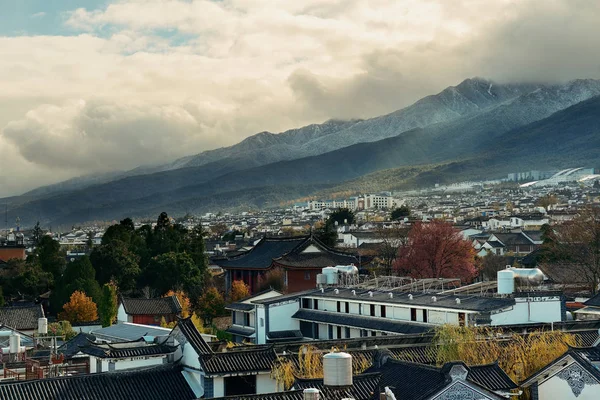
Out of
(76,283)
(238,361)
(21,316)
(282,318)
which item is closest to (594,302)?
(282,318)

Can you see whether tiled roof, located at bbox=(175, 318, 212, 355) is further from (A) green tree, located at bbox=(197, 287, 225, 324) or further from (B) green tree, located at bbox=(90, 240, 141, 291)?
(B) green tree, located at bbox=(90, 240, 141, 291)

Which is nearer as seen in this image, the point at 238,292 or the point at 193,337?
the point at 193,337

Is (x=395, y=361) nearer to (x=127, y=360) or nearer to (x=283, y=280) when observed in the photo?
(x=127, y=360)

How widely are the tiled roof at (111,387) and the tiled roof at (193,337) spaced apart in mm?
1052

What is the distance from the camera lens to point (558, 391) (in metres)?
24.8

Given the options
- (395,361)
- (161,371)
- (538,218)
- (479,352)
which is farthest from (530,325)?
(538,218)

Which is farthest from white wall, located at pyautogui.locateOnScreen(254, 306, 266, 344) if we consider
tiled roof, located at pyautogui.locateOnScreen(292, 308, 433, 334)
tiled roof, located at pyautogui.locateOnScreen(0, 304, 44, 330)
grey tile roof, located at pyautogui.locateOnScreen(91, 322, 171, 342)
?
tiled roof, located at pyautogui.locateOnScreen(0, 304, 44, 330)

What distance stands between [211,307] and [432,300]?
23.6 metres

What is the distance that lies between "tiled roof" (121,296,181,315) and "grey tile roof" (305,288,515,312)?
1328 cm

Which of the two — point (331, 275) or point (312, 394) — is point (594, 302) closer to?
point (331, 275)

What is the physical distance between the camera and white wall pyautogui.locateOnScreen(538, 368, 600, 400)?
24.1 meters

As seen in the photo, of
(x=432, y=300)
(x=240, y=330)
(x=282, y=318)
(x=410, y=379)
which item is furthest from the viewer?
(x=240, y=330)

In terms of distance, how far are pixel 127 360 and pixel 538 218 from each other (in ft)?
387

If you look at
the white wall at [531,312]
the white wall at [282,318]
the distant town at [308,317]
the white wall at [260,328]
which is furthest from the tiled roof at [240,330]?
the white wall at [531,312]
